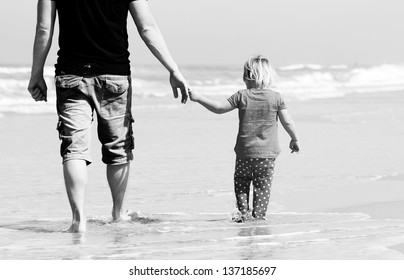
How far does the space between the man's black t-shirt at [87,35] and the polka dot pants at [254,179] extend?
119 cm

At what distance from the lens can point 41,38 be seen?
531 centimetres

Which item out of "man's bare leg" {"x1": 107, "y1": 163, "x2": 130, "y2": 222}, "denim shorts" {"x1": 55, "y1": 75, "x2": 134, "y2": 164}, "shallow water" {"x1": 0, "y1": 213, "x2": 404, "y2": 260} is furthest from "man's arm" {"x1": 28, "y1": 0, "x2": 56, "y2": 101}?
"shallow water" {"x1": 0, "y1": 213, "x2": 404, "y2": 260}

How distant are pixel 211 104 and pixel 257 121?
36 cm

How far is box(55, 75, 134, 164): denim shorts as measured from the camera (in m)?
5.27

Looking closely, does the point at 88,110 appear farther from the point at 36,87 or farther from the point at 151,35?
the point at 151,35

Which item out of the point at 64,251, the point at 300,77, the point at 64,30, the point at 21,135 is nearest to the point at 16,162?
the point at 21,135

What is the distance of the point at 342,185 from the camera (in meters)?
7.21

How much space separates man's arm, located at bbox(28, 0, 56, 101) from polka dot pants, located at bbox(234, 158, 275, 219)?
1.44 m

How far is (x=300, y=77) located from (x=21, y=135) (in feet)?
73.9

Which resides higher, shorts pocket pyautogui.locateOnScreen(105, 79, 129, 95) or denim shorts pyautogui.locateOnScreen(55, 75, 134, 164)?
shorts pocket pyautogui.locateOnScreen(105, 79, 129, 95)

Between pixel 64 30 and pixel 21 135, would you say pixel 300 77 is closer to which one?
pixel 21 135

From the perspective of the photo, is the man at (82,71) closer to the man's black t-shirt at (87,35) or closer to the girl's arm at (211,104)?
the man's black t-shirt at (87,35)

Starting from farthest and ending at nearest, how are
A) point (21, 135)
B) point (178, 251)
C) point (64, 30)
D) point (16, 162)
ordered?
point (21, 135) → point (16, 162) → point (64, 30) → point (178, 251)

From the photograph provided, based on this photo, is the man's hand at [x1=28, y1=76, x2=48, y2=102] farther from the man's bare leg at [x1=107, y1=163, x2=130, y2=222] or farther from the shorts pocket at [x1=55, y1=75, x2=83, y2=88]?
the man's bare leg at [x1=107, y1=163, x2=130, y2=222]
